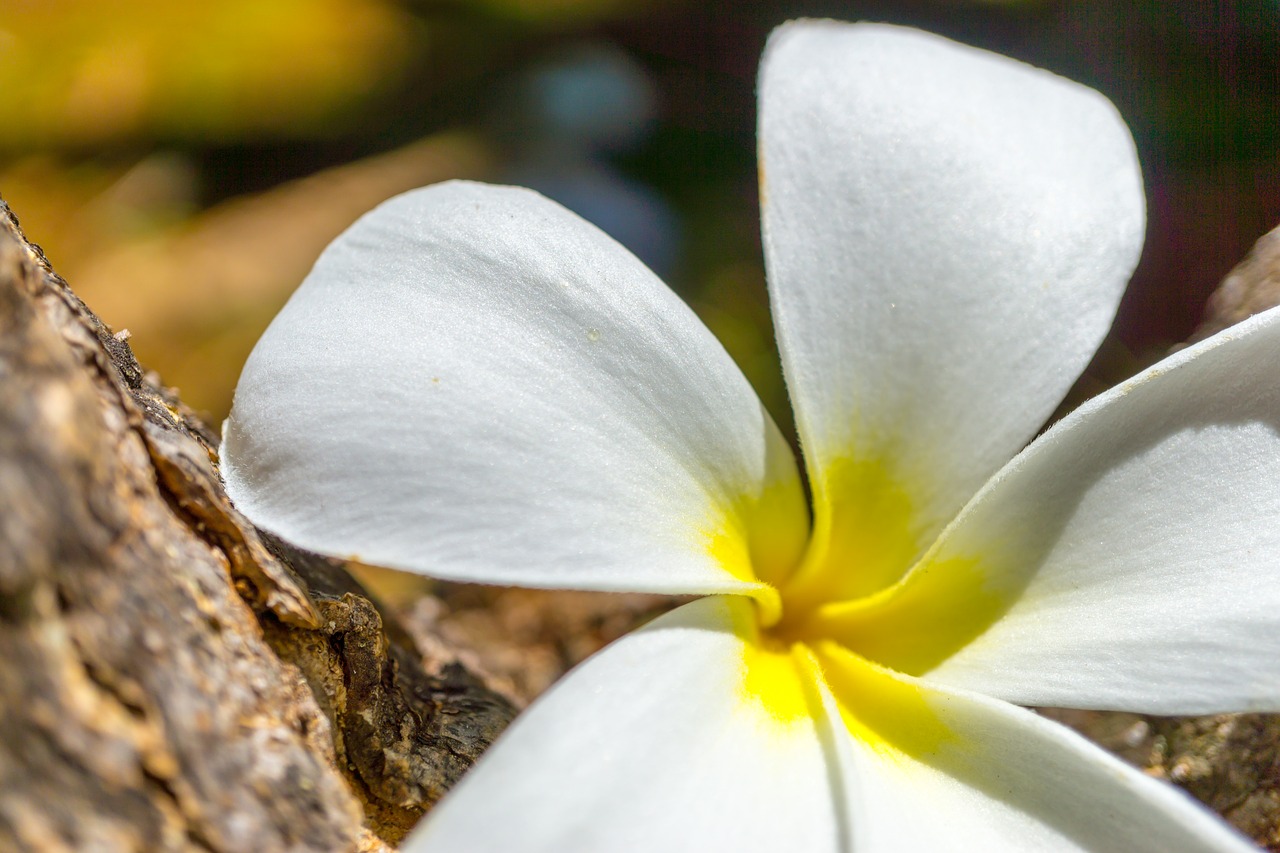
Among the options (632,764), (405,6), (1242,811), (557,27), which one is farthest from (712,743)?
(405,6)

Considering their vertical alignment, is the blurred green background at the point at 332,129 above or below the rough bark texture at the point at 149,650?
above

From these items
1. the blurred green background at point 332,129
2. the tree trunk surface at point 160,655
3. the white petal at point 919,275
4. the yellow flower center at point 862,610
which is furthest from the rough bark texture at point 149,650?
the blurred green background at point 332,129

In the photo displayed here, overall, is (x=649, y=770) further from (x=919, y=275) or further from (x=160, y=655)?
(x=919, y=275)

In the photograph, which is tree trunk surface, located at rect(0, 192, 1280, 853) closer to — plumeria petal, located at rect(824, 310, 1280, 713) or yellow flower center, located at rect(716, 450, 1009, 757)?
yellow flower center, located at rect(716, 450, 1009, 757)

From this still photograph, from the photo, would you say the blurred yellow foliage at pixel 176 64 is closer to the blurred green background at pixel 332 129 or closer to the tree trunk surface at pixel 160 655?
the blurred green background at pixel 332 129

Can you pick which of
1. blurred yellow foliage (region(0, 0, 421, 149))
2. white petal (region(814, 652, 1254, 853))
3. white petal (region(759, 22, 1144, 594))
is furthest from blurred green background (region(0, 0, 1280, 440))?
white petal (region(814, 652, 1254, 853))

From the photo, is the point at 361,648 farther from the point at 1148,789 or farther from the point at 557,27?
the point at 557,27
